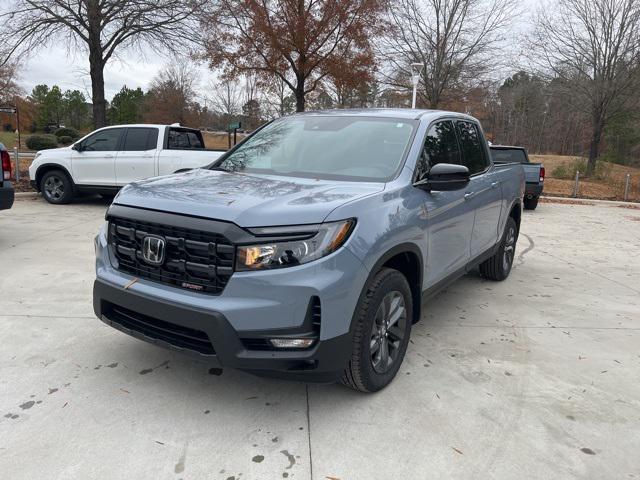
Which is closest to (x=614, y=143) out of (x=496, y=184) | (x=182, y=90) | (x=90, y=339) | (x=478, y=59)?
(x=478, y=59)

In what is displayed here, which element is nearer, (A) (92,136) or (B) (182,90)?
(A) (92,136)

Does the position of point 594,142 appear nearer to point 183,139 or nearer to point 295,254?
point 183,139

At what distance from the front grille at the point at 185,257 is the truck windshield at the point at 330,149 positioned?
116 centimetres

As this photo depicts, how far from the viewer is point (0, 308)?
4.35 metres

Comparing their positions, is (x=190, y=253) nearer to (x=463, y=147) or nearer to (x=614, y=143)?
(x=463, y=147)

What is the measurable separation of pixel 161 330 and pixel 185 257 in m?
0.46

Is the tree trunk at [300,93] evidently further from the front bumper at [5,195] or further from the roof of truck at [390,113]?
the roof of truck at [390,113]

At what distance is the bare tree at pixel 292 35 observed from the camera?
14.8 m

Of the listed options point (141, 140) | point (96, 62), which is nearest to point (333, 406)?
point (141, 140)

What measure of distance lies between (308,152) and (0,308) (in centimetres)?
303

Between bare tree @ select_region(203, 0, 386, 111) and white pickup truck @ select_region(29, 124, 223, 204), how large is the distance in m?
6.04

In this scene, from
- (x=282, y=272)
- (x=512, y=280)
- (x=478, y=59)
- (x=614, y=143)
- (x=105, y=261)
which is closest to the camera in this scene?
(x=282, y=272)

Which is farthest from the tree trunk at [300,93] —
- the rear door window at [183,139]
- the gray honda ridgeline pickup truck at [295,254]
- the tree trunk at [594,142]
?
the tree trunk at [594,142]

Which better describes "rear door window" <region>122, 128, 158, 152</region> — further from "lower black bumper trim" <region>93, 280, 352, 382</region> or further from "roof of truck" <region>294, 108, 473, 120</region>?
"lower black bumper trim" <region>93, 280, 352, 382</region>
